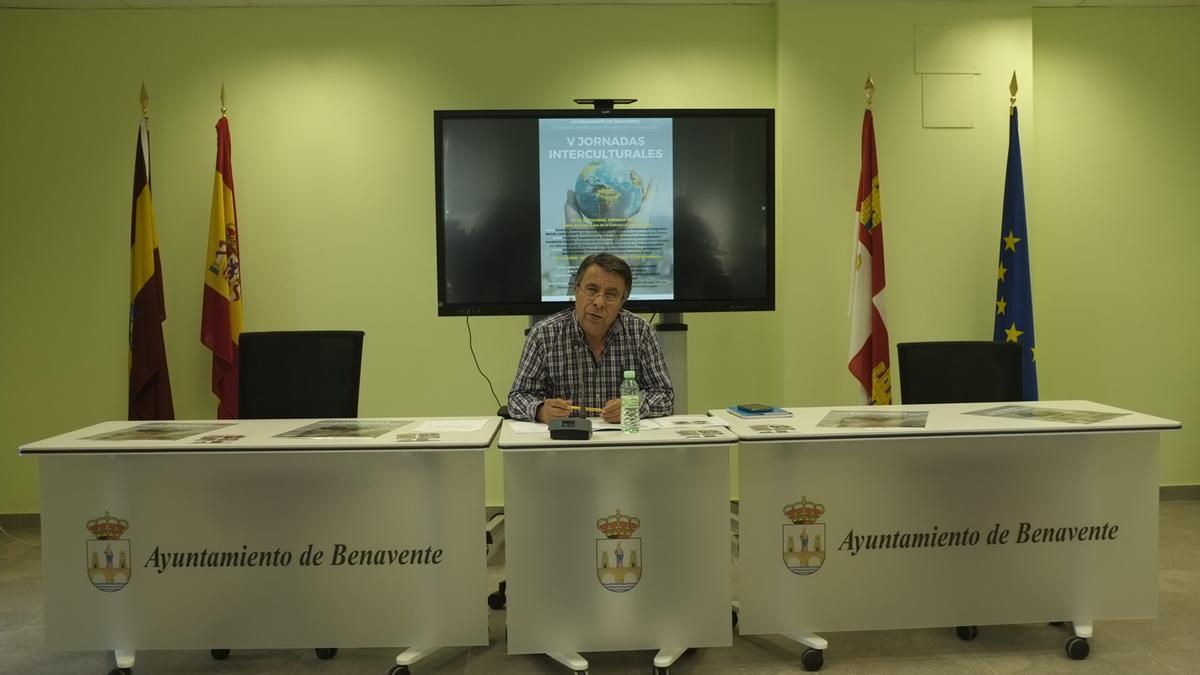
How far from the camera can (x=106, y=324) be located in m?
5.03

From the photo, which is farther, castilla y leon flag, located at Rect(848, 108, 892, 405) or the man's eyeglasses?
castilla y leon flag, located at Rect(848, 108, 892, 405)

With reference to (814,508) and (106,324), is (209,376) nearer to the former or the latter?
(106,324)

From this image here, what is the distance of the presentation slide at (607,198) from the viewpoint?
4.07 meters

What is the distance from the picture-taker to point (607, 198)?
407 centimetres

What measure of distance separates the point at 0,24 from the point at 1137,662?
6.04 metres

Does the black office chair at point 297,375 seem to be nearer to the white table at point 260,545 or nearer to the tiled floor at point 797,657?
the white table at point 260,545

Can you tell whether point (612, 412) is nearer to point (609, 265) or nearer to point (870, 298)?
point (609, 265)

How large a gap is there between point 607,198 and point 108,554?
2388 millimetres

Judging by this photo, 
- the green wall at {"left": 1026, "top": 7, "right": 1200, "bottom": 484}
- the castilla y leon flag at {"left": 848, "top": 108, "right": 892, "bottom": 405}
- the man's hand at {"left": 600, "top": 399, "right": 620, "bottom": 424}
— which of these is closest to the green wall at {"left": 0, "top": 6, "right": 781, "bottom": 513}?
the castilla y leon flag at {"left": 848, "top": 108, "right": 892, "bottom": 405}

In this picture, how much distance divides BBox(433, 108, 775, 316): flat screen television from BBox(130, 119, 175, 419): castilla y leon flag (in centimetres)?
172

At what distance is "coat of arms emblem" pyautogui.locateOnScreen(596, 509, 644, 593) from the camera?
2785mm

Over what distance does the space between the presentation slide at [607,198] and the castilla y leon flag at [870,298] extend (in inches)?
48.1

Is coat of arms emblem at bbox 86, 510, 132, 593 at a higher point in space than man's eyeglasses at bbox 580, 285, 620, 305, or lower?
lower

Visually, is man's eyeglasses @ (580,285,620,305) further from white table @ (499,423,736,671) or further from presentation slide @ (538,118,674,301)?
presentation slide @ (538,118,674,301)
